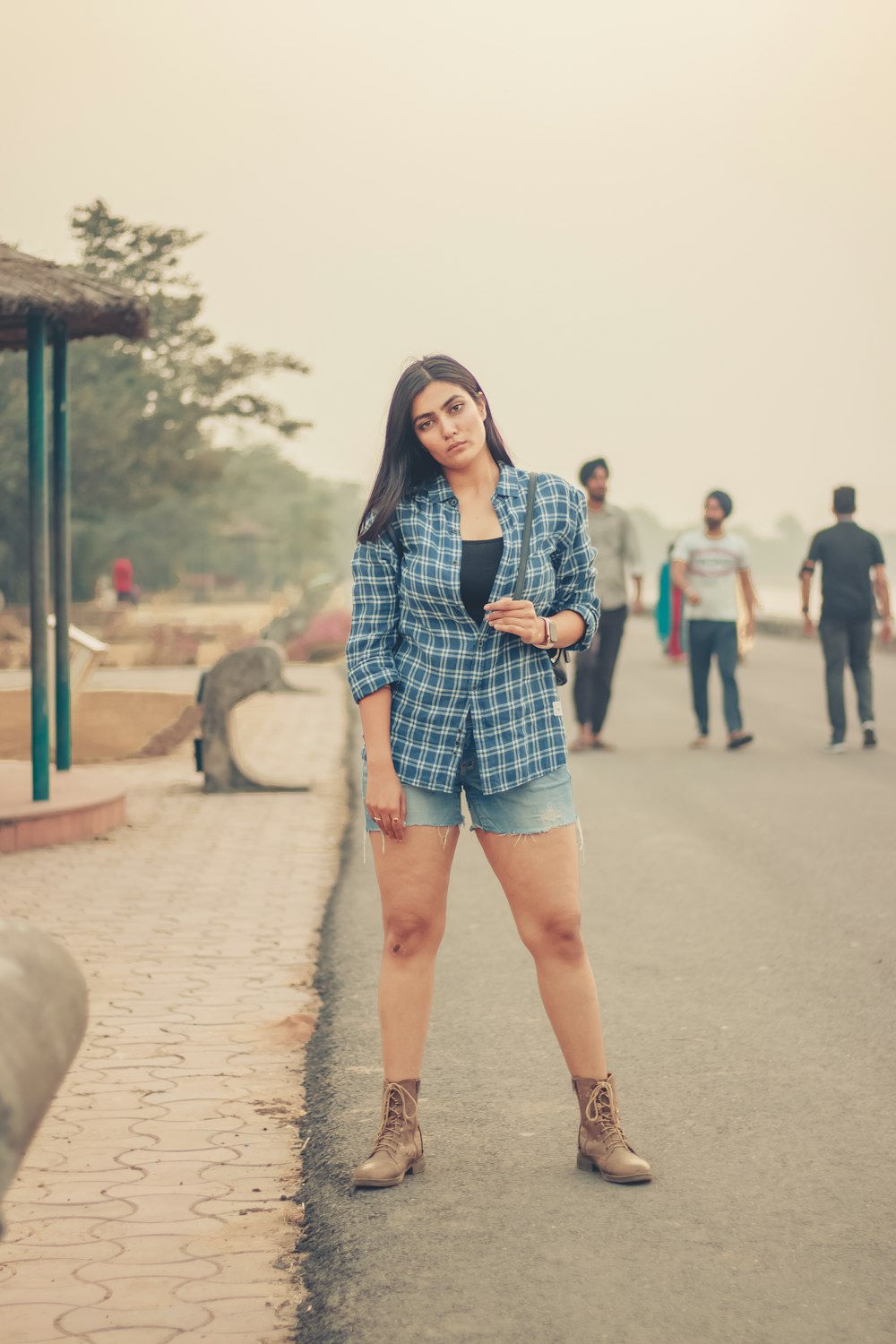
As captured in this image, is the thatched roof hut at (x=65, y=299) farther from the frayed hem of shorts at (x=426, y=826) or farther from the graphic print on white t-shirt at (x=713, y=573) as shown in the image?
the frayed hem of shorts at (x=426, y=826)

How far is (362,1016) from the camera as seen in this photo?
17.4 ft

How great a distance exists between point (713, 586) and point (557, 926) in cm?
884

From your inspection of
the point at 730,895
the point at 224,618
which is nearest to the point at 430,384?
the point at 730,895

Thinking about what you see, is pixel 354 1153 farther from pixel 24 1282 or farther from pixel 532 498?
pixel 532 498

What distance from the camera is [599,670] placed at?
12.5 m

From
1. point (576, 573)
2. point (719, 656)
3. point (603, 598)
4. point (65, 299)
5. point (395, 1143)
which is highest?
point (65, 299)

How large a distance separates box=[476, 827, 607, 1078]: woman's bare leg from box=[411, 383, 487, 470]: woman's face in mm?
918

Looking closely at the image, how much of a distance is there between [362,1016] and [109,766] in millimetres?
7883

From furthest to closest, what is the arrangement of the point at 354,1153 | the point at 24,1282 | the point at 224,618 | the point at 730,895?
the point at 224,618 < the point at 730,895 < the point at 354,1153 < the point at 24,1282

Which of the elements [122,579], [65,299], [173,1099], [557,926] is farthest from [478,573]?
[122,579]

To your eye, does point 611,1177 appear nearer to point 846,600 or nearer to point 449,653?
point 449,653

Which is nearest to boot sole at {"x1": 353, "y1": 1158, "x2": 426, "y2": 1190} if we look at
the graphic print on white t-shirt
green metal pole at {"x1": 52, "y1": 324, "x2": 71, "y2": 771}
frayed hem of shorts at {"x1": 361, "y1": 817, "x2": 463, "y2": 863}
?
frayed hem of shorts at {"x1": 361, "y1": 817, "x2": 463, "y2": 863}

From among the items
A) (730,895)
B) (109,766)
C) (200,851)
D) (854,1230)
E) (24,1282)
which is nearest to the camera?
(24,1282)

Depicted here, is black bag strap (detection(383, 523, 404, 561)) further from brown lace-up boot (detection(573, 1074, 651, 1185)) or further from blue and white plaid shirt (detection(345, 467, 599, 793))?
brown lace-up boot (detection(573, 1074, 651, 1185))
